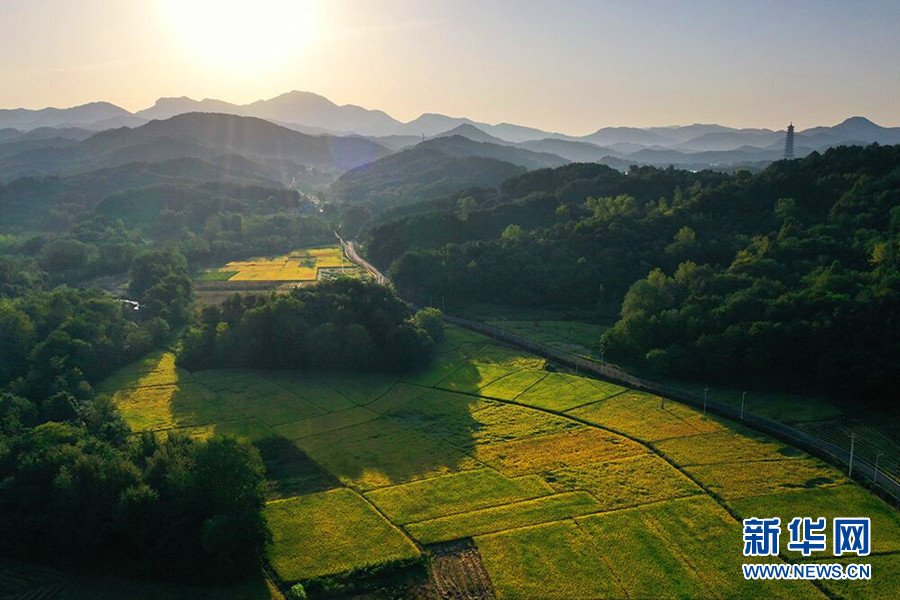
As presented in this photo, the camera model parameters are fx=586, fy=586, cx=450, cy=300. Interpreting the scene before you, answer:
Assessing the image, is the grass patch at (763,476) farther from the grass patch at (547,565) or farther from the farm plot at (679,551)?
the grass patch at (547,565)

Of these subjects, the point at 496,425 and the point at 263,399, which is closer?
the point at 496,425

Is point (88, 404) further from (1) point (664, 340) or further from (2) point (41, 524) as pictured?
(1) point (664, 340)

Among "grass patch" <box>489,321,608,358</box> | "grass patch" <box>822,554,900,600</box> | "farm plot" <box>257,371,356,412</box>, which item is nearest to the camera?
"grass patch" <box>822,554,900,600</box>

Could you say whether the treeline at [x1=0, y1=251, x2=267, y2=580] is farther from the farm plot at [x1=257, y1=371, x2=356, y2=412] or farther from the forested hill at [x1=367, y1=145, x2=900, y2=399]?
the forested hill at [x1=367, y1=145, x2=900, y2=399]

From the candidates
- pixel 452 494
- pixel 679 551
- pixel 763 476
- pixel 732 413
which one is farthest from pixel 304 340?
pixel 763 476

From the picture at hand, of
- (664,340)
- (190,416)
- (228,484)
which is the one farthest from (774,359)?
(190,416)

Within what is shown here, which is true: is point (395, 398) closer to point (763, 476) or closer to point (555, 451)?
point (555, 451)

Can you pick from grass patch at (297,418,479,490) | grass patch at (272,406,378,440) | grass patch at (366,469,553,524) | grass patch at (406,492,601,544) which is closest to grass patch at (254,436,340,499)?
grass patch at (297,418,479,490)
